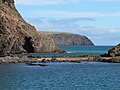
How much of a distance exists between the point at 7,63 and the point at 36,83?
57.7 metres

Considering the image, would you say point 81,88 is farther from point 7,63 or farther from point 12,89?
point 7,63

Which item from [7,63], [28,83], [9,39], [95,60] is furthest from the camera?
[9,39]

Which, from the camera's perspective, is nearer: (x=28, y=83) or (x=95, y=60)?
(x=28, y=83)

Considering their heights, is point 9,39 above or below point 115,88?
above

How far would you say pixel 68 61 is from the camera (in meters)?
150

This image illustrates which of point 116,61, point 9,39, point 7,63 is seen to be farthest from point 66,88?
point 9,39

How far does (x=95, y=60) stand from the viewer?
504 ft

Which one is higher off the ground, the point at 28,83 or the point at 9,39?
the point at 9,39

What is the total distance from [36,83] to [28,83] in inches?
56.7

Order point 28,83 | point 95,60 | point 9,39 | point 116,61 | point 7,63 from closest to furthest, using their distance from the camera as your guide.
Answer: point 28,83, point 7,63, point 116,61, point 95,60, point 9,39

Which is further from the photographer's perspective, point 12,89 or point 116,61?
point 116,61

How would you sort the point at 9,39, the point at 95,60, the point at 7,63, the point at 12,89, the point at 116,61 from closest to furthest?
the point at 12,89, the point at 7,63, the point at 116,61, the point at 95,60, the point at 9,39

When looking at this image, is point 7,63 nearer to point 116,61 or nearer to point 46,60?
point 46,60

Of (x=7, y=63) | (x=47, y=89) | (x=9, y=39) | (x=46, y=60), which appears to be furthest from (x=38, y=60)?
(x=47, y=89)
